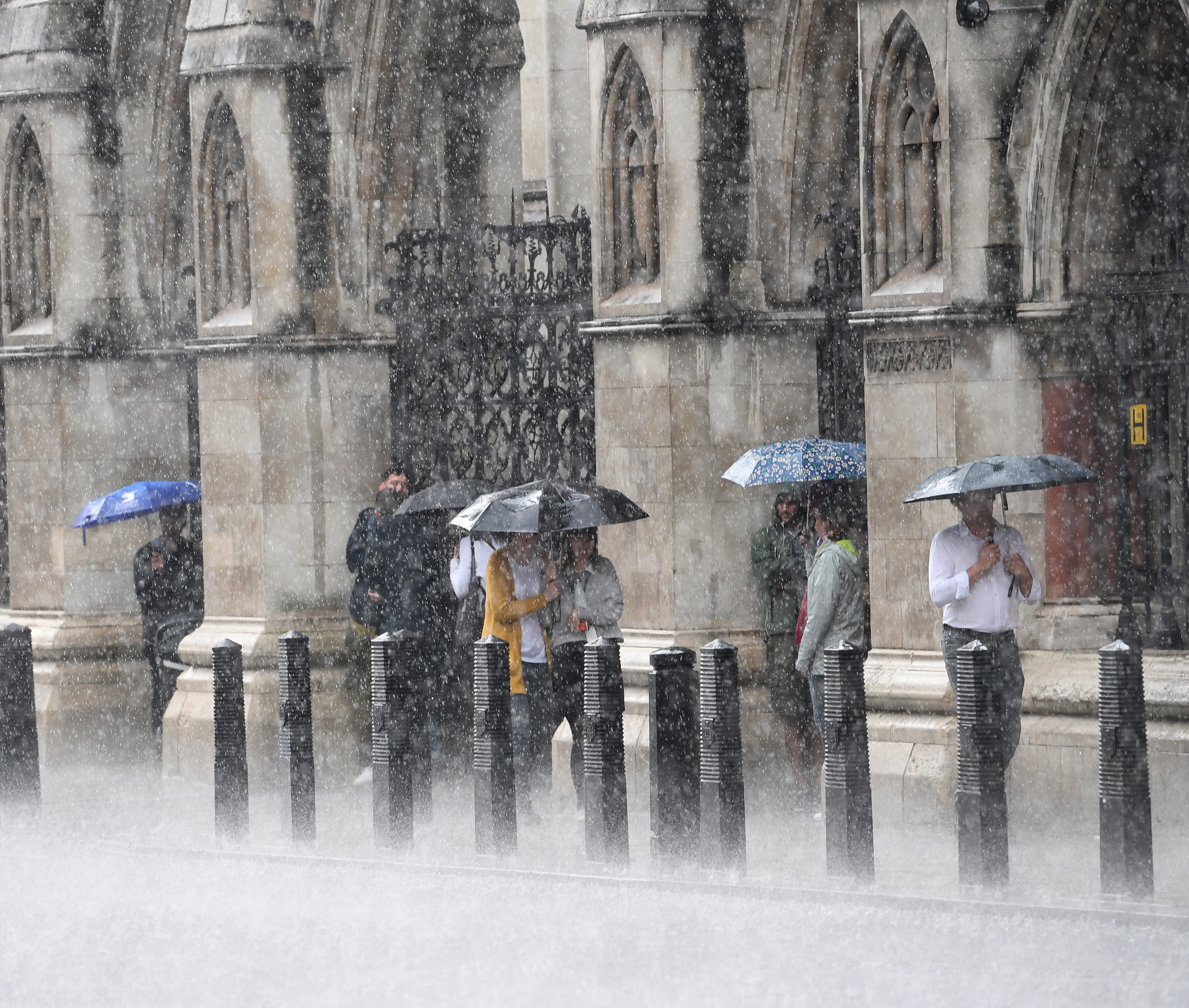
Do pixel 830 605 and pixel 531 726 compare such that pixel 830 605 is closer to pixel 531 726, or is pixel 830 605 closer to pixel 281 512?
pixel 531 726

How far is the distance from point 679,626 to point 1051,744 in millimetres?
2479

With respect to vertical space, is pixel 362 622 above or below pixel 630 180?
below

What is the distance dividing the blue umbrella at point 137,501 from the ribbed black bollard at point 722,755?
254 inches

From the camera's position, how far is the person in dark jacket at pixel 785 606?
13.8m

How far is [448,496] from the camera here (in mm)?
14562

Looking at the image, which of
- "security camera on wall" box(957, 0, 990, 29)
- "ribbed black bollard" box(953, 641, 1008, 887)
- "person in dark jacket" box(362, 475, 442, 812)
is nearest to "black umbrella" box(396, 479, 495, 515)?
"person in dark jacket" box(362, 475, 442, 812)

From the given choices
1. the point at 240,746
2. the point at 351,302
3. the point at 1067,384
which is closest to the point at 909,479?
the point at 1067,384

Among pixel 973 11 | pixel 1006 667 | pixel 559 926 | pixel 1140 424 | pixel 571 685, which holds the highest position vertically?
pixel 973 11

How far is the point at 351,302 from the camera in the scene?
16344 millimetres

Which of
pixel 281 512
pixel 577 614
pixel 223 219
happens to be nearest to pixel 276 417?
pixel 281 512

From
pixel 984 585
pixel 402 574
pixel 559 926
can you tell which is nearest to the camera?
pixel 559 926

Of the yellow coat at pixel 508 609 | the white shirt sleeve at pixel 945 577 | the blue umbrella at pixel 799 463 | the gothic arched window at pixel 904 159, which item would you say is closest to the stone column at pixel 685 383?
the blue umbrella at pixel 799 463

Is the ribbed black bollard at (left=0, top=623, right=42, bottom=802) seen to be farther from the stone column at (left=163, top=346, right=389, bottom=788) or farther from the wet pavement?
the stone column at (left=163, top=346, right=389, bottom=788)

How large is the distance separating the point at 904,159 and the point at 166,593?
6.31 m
